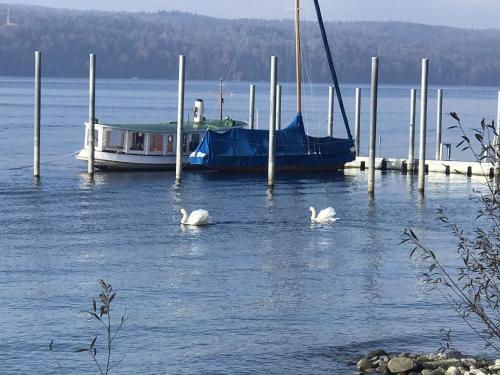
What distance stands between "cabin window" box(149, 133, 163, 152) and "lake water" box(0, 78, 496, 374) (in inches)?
55.0

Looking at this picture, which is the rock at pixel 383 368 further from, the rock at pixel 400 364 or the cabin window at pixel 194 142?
the cabin window at pixel 194 142

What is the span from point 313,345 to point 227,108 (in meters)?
121

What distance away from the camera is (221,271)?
3253cm

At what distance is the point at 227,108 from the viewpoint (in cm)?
14512

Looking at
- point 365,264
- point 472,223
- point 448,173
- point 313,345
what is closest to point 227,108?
point 448,173

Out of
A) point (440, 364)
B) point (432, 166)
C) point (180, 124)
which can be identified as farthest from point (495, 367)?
point (432, 166)

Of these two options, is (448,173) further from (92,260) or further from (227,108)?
(227,108)

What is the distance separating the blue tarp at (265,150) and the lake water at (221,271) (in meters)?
0.75

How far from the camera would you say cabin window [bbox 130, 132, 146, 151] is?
57594mm

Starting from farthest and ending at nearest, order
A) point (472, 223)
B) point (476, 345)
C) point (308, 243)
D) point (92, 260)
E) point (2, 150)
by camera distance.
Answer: point (2, 150) < point (472, 223) < point (308, 243) < point (92, 260) < point (476, 345)

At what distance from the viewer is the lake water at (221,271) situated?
24219 mm

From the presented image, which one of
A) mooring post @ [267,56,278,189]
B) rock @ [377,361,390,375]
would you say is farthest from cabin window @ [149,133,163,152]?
rock @ [377,361,390,375]

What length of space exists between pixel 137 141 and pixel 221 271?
85.9 feet

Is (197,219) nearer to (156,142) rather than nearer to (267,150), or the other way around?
(267,150)
